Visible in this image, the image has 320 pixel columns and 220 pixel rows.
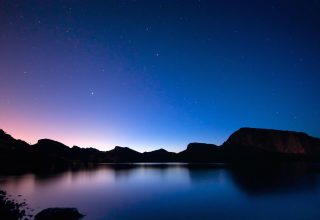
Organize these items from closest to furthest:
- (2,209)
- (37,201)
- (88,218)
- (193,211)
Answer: (2,209), (88,218), (193,211), (37,201)

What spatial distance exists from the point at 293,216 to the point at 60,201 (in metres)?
43.7

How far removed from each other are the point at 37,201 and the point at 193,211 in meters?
32.0

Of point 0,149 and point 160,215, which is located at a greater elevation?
point 0,149

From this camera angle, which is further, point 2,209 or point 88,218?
point 88,218

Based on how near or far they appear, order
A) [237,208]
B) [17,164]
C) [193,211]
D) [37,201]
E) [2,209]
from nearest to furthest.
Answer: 1. [2,209]
2. [193,211]
3. [237,208]
4. [37,201]
5. [17,164]

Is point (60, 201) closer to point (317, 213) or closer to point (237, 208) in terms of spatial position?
point (237, 208)

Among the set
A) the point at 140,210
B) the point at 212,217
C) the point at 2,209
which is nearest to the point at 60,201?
the point at 140,210

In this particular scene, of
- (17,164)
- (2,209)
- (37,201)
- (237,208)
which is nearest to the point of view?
(2,209)

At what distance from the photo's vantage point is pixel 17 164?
184 m

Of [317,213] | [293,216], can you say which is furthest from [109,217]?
[317,213]

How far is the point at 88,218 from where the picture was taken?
3716 centimetres

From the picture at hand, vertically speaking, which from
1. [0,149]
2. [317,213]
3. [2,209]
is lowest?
[317,213]

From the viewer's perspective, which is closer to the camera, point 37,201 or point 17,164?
point 37,201

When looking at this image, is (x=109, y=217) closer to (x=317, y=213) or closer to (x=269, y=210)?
(x=269, y=210)
